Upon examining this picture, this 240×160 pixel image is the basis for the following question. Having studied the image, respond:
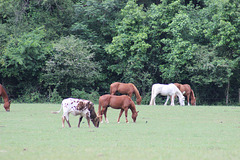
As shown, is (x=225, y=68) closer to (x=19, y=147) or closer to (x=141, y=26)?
(x=141, y=26)

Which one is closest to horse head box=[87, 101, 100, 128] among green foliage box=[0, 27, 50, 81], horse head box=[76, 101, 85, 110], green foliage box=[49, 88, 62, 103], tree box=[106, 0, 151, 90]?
horse head box=[76, 101, 85, 110]

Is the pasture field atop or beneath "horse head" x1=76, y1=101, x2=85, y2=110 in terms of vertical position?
beneath

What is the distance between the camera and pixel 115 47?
3734 centimetres

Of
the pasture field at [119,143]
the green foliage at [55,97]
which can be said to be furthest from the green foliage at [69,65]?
the pasture field at [119,143]

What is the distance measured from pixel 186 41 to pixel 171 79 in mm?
4737

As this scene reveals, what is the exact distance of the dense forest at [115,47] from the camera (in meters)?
35.0

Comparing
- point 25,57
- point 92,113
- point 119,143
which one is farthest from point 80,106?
point 25,57

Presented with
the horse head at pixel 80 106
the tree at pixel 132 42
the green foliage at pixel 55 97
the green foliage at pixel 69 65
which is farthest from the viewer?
the tree at pixel 132 42

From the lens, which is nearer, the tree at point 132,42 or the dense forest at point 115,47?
the dense forest at point 115,47

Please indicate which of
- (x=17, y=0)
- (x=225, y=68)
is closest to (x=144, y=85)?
(x=225, y=68)

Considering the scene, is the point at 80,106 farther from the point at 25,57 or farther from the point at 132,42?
the point at 132,42

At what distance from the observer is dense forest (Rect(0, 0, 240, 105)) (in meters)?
35.0

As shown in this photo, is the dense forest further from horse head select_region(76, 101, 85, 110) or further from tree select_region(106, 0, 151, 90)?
horse head select_region(76, 101, 85, 110)

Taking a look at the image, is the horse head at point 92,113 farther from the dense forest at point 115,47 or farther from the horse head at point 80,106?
the dense forest at point 115,47
